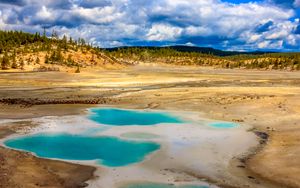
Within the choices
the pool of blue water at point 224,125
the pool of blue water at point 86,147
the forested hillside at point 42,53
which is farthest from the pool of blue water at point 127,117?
the forested hillside at point 42,53

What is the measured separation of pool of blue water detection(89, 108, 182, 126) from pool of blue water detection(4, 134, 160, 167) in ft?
14.8

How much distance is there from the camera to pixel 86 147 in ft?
61.1

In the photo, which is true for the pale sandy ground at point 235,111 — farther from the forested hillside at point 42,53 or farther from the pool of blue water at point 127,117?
the forested hillside at point 42,53

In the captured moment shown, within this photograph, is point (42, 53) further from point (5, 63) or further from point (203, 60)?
point (203, 60)

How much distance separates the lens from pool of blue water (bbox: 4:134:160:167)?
16.7 meters

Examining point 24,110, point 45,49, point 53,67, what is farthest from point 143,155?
point 45,49

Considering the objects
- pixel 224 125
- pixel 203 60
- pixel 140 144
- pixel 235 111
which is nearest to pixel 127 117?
pixel 224 125

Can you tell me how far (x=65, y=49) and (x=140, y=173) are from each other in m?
86.6

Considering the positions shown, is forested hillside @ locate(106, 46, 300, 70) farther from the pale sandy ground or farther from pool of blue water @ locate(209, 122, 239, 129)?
pool of blue water @ locate(209, 122, 239, 129)

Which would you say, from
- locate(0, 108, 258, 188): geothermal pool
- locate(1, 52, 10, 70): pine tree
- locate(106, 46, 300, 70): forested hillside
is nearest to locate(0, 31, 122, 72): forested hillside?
locate(1, 52, 10, 70): pine tree

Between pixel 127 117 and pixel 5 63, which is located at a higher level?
pixel 5 63

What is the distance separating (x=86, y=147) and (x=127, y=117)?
8715 mm

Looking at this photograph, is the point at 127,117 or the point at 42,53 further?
the point at 42,53

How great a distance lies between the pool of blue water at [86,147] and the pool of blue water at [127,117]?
14.8 ft
